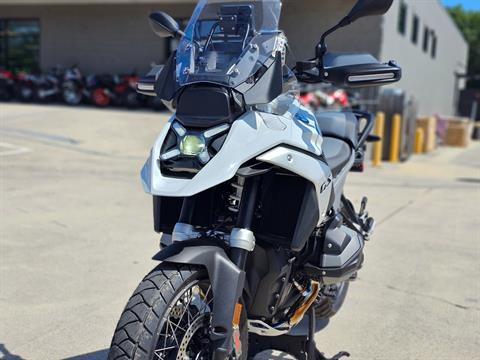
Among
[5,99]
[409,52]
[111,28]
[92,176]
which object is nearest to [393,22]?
[409,52]

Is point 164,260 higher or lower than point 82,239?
higher

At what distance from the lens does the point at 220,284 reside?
2.28 metres

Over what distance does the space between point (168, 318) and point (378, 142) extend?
1045 cm

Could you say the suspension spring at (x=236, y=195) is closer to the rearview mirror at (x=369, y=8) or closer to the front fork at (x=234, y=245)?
the front fork at (x=234, y=245)

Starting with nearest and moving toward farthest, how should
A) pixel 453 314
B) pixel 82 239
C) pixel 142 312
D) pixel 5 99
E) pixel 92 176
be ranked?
pixel 142 312
pixel 453 314
pixel 82 239
pixel 92 176
pixel 5 99

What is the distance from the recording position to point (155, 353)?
2.16 meters

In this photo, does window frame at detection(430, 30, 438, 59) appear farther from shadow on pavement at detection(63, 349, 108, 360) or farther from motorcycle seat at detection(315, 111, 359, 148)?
shadow on pavement at detection(63, 349, 108, 360)

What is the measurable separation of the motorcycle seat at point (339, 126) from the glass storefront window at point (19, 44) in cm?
1971

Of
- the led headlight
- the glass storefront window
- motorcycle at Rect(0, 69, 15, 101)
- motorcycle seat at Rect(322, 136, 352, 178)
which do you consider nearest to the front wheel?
the led headlight

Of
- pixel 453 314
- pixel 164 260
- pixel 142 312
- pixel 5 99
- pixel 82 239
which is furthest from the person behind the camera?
pixel 5 99

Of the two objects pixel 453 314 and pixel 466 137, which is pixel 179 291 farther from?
pixel 466 137

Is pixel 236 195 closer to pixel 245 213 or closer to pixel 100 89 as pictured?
pixel 245 213

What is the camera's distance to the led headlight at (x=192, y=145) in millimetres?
2334

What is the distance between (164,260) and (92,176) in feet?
21.4
